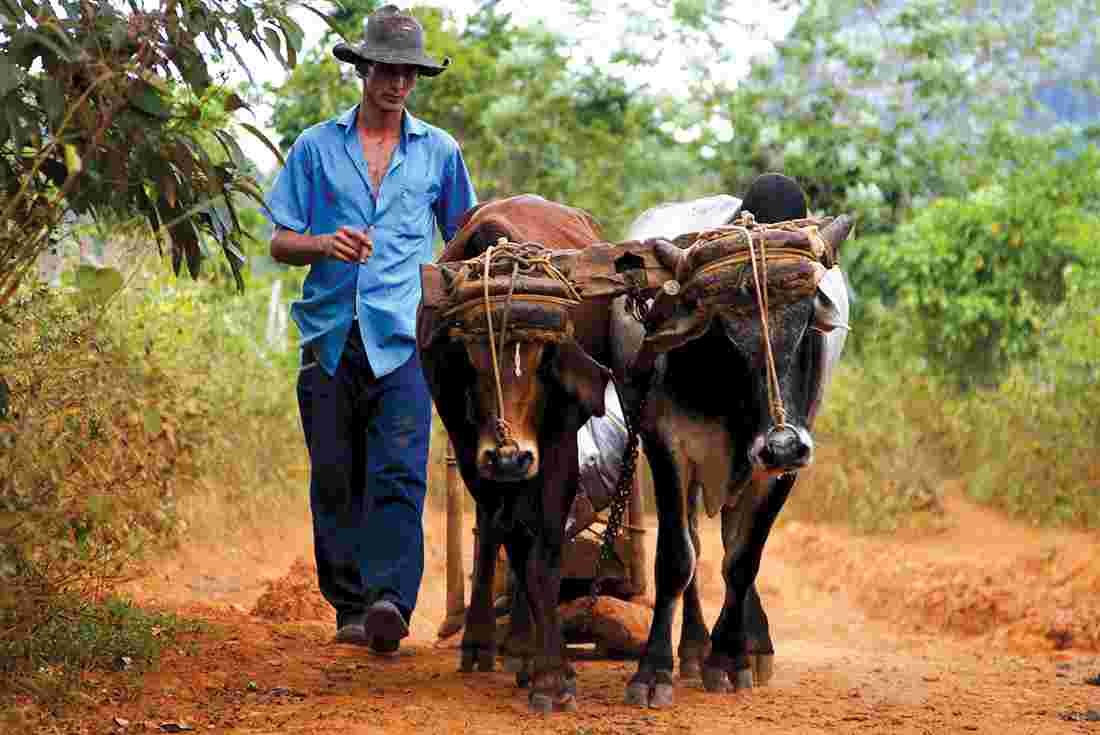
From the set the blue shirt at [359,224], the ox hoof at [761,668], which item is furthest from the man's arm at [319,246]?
the ox hoof at [761,668]

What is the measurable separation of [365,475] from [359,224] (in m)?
0.99

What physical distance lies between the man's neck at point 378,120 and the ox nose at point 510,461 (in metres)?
1.90

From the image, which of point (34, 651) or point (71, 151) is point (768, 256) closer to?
point (71, 151)

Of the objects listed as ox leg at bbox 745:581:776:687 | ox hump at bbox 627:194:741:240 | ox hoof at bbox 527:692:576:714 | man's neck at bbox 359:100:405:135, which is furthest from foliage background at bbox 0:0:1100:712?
ox leg at bbox 745:581:776:687

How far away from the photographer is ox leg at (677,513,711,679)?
19.0 feet

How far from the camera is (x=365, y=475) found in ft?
20.4

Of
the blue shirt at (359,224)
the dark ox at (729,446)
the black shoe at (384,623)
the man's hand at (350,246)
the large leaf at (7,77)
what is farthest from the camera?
the blue shirt at (359,224)

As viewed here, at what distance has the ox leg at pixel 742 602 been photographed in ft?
18.0

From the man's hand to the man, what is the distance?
28 centimetres

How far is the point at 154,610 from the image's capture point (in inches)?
251

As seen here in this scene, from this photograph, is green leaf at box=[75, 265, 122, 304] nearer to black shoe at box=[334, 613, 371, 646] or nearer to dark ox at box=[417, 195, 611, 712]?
dark ox at box=[417, 195, 611, 712]

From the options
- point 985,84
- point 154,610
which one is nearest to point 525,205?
point 154,610

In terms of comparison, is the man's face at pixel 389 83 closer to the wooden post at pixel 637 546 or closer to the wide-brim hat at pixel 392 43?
the wide-brim hat at pixel 392 43

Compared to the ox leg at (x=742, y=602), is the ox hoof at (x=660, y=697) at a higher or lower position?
lower
